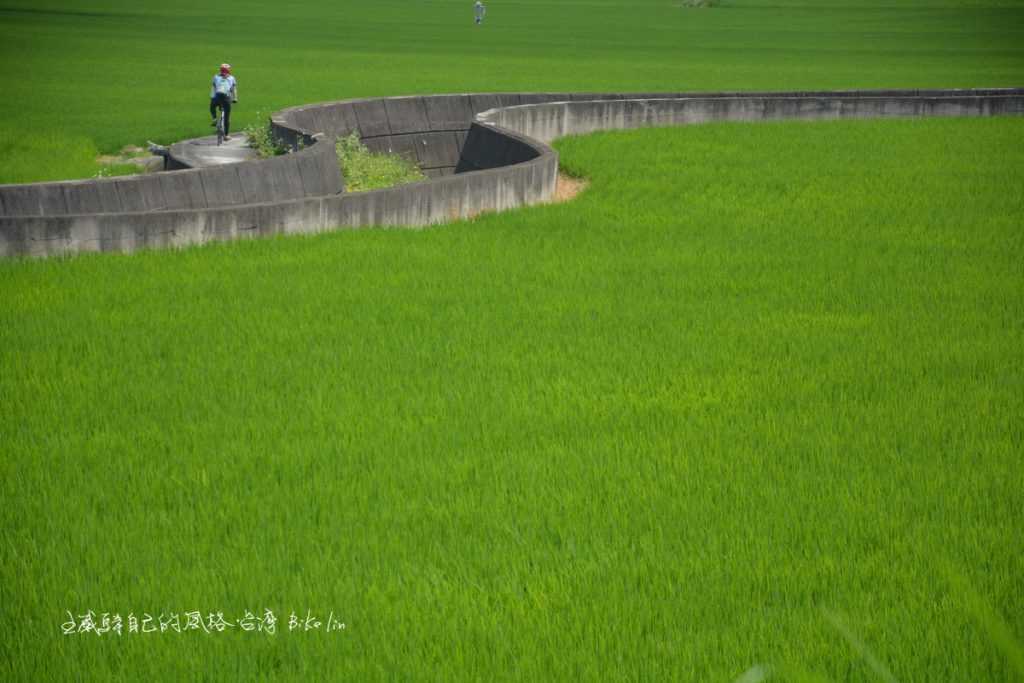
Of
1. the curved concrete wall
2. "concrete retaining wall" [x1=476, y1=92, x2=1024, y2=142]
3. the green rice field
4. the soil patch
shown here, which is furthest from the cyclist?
the green rice field

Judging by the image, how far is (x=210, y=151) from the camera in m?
24.4

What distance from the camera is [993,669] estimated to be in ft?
15.4

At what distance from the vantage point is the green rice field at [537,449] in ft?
16.3

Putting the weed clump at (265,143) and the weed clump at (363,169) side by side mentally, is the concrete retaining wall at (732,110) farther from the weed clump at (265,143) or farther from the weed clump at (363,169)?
the weed clump at (265,143)

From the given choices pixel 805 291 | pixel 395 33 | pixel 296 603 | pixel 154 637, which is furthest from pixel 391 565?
pixel 395 33

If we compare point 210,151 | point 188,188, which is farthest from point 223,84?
point 188,188

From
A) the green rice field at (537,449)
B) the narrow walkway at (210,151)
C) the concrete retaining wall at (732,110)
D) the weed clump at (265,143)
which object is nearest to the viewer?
the green rice field at (537,449)

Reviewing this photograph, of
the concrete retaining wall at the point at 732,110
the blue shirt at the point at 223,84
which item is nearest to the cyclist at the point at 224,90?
the blue shirt at the point at 223,84

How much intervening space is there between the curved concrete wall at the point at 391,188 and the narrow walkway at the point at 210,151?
1.14 meters

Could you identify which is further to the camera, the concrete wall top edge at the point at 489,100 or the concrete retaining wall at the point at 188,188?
the concrete wall top edge at the point at 489,100

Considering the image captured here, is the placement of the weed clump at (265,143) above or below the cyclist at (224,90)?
below

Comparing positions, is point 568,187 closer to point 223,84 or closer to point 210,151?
point 210,151

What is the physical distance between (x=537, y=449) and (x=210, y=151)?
18.6m

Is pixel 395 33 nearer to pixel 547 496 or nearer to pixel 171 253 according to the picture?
pixel 171 253
